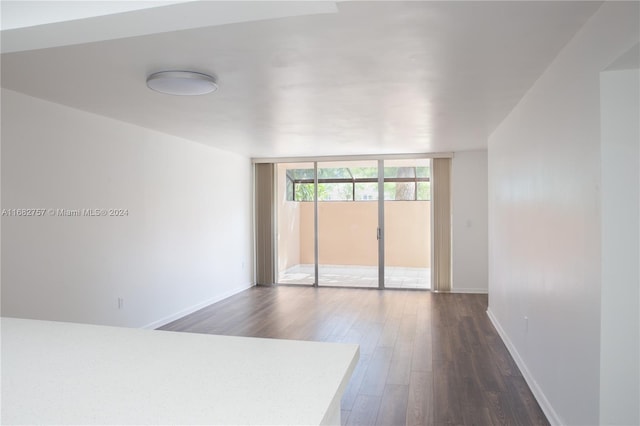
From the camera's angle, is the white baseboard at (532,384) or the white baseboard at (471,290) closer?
the white baseboard at (532,384)

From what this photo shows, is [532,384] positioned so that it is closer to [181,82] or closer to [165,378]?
[165,378]

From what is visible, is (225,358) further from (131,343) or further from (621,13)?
(621,13)

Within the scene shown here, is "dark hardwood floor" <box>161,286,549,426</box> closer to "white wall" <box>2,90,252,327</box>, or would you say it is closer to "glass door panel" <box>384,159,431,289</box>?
"glass door panel" <box>384,159,431,289</box>

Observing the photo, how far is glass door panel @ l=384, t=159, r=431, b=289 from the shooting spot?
7.45 m

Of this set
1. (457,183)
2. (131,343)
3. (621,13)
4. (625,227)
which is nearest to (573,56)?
(621,13)

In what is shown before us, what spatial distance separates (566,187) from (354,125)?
2634 millimetres

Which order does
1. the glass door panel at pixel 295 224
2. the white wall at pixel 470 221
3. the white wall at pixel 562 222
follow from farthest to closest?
the glass door panel at pixel 295 224 < the white wall at pixel 470 221 < the white wall at pixel 562 222

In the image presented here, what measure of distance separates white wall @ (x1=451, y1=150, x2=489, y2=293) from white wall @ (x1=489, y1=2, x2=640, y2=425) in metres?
2.92

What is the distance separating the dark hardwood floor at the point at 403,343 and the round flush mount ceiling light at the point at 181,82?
2.47 m

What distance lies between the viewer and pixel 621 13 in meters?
1.77

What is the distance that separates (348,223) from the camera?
778cm

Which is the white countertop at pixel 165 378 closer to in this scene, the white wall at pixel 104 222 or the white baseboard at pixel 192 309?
the white wall at pixel 104 222

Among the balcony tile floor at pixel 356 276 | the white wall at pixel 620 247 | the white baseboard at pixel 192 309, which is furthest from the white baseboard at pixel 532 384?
the white baseboard at pixel 192 309

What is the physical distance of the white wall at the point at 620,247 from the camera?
1.92 metres
